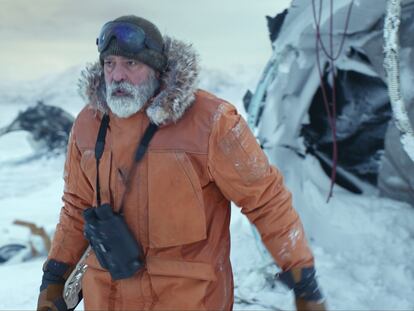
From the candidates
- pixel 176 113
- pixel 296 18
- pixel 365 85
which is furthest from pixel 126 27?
pixel 365 85

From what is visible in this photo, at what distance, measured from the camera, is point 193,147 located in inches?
80.7

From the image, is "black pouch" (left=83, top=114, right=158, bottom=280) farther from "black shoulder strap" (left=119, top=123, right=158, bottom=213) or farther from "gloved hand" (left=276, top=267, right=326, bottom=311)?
"gloved hand" (left=276, top=267, right=326, bottom=311)

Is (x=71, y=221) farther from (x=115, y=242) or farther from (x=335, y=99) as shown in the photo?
(x=335, y=99)

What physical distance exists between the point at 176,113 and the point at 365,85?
2502 mm

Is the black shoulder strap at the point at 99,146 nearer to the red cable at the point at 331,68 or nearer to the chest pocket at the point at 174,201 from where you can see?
the chest pocket at the point at 174,201

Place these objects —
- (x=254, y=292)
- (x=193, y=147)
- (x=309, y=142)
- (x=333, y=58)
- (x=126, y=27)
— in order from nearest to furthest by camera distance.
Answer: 1. (x=193, y=147)
2. (x=126, y=27)
3. (x=254, y=292)
4. (x=333, y=58)
5. (x=309, y=142)

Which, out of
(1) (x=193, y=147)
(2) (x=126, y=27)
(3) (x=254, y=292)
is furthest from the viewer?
(3) (x=254, y=292)

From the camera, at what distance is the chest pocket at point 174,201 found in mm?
2062

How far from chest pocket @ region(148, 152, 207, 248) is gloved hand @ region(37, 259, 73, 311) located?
1.87 feet

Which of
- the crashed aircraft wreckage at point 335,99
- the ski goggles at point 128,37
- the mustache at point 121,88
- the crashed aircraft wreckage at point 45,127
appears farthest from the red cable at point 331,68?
the crashed aircraft wreckage at point 45,127

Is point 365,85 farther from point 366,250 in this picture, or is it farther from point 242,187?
point 242,187

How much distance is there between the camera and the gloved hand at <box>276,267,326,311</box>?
6.59 feet

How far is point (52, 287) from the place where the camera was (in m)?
2.45

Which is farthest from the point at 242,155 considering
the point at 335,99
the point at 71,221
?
the point at 335,99
